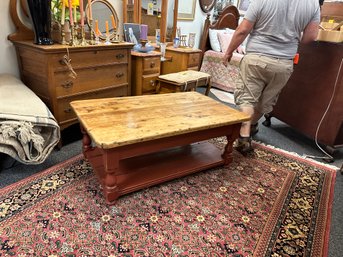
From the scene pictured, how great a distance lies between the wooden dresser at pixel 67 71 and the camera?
1.87m

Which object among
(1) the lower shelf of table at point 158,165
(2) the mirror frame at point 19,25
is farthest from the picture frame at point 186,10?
(1) the lower shelf of table at point 158,165

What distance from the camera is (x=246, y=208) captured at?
157cm

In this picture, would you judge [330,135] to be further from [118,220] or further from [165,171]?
[118,220]

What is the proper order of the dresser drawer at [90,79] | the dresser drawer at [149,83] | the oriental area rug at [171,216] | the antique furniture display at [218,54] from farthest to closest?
1. the antique furniture display at [218,54]
2. the dresser drawer at [149,83]
3. the dresser drawer at [90,79]
4. the oriental area rug at [171,216]

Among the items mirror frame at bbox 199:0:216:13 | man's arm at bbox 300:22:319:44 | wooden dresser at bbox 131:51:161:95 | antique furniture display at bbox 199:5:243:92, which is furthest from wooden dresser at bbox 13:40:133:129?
mirror frame at bbox 199:0:216:13

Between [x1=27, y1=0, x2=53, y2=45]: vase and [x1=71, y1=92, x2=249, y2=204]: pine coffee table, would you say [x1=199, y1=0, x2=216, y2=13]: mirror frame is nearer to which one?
[x1=71, y1=92, x2=249, y2=204]: pine coffee table

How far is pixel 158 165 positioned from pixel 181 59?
201 centimetres

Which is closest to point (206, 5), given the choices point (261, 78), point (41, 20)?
point (261, 78)

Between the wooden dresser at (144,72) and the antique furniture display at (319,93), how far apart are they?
4.79 ft

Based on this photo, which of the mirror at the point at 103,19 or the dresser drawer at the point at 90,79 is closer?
the dresser drawer at the point at 90,79

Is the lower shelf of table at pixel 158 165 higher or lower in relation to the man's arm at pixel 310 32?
lower

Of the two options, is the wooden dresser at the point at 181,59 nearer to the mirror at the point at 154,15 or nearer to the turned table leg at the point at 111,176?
the mirror at the point at 154,15

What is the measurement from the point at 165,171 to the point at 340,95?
1.68 m

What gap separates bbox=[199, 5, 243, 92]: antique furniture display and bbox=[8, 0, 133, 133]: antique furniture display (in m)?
2.18
